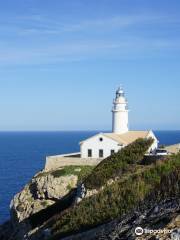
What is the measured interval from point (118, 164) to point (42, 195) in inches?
356

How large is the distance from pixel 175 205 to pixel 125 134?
43479mm

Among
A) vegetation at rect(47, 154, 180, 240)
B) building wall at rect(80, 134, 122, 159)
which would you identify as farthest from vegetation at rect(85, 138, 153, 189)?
vegetation at rect(47, 154, 180, 240)

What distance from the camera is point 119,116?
A: 5812 cm

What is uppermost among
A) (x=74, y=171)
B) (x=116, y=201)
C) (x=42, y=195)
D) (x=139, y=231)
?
(x=139, y=231)

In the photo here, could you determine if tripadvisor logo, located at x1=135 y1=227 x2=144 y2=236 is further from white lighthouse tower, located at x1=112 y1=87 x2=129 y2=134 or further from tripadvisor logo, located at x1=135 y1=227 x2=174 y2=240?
white lighthouse tower, located at x1=112 y1=87 x2=129 y2=134

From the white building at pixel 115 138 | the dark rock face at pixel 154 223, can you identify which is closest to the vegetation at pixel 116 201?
the dark rock face at pixel 154 223

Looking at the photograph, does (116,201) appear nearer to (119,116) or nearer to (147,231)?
(147,231)

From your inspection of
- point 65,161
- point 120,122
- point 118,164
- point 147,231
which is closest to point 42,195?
point 65,161

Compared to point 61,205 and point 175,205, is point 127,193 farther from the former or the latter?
point 61,205

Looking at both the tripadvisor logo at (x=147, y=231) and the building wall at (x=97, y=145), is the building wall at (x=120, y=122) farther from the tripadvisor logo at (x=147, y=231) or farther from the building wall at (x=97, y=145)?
the tripadvisor logo at (x=147, y=231)

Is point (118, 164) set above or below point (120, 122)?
below

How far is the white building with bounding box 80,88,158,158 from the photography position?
2005 inches

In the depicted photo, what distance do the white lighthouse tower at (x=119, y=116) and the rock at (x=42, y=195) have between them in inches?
670

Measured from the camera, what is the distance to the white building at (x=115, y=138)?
167ft
